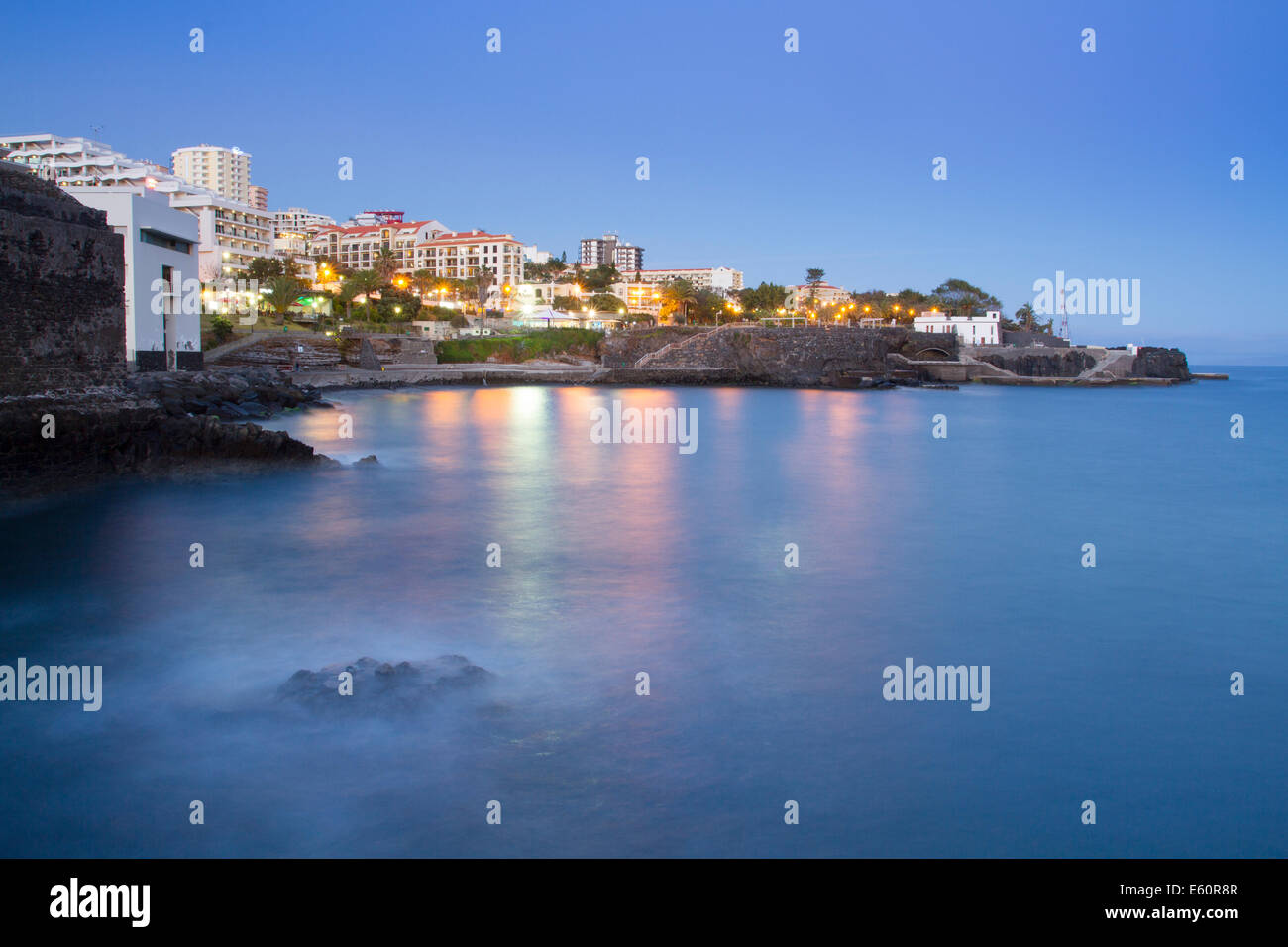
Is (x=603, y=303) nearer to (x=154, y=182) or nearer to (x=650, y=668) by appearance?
(x=154, y=182)

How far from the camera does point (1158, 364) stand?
72.8 m

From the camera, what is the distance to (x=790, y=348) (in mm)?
53594

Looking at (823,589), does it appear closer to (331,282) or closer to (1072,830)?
(1072,830)

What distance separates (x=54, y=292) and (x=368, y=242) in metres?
98.5

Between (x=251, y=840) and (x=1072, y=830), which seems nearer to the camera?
(x=251, y=840)

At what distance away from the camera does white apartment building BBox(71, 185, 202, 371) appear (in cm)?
2650

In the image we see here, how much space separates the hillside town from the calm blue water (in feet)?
36.4

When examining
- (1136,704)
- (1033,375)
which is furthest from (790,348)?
(1136,704)

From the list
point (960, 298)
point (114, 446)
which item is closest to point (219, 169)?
point (960, 298)

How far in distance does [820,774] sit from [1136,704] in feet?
9.19

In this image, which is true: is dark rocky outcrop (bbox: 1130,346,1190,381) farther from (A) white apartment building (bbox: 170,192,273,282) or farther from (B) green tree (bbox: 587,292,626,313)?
(A) white apartment building (bbox: 170,192,273,282)

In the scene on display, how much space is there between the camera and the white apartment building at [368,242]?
106m
